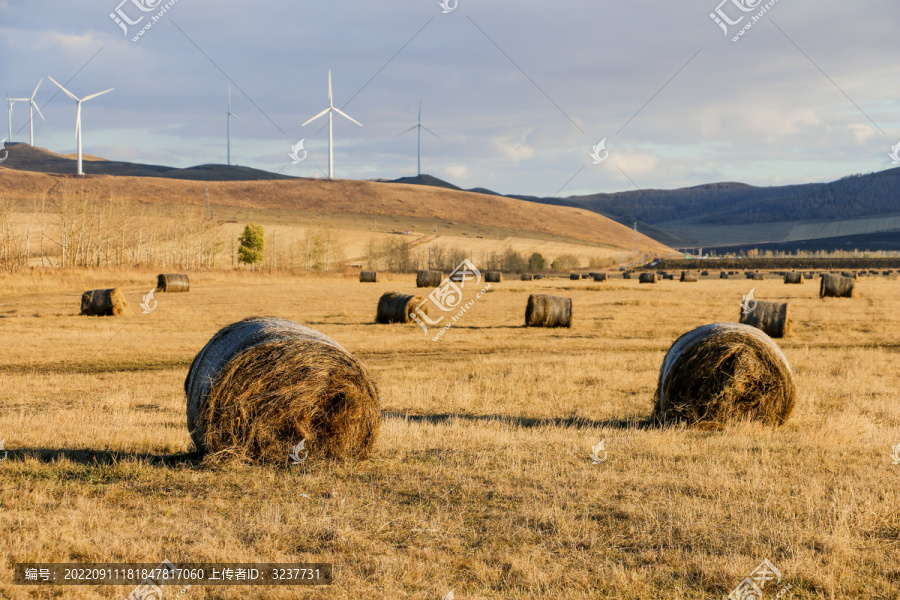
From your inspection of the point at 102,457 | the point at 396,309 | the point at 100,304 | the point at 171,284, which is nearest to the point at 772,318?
the point at 396,309

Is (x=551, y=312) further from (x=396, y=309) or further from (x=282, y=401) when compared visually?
(x=282, y=401)

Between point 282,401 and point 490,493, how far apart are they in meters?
2.67

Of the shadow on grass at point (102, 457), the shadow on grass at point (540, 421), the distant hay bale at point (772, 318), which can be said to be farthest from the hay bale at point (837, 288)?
the shadow on grass at point (102, 457)

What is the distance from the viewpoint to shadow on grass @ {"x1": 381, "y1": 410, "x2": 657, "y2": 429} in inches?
443

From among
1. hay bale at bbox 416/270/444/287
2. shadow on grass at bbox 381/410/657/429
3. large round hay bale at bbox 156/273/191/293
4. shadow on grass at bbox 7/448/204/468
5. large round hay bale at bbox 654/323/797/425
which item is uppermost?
hay bale at bbox 416/270/444/287

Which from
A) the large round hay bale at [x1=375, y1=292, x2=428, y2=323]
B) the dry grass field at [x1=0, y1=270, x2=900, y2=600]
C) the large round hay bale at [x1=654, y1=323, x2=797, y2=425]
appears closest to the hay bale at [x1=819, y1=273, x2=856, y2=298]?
the large round hay bale at [x1=375, y1=292, x2=428, y2=323]

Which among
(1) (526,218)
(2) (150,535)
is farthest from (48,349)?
(1) (526,218)

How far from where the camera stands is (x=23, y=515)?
6.28m

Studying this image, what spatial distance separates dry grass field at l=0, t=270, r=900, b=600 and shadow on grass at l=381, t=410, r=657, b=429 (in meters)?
0.08

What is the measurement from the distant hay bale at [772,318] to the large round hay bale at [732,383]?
1372cm

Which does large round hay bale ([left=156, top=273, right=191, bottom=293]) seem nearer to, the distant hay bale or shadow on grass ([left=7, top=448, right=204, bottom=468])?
the distant hay bale

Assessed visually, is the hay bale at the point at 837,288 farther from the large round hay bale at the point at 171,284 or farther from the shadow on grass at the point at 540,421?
the large round hay bale at the point at 171,284

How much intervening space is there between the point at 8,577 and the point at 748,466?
7175mm

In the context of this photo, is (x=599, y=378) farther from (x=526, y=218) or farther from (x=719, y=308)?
(x=526, y=218)
